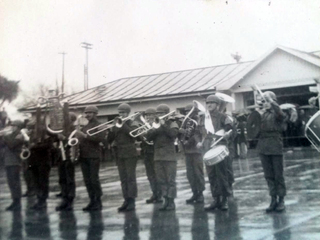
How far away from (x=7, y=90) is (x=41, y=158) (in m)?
1.77

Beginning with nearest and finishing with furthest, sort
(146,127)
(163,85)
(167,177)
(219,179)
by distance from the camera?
(219,179)
(167,177)
(146,127)
(163,85)

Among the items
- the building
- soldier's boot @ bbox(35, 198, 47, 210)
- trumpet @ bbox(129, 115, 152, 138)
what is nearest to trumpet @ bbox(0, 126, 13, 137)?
soldier's boot @ bbox(35, 198, 47, 210)

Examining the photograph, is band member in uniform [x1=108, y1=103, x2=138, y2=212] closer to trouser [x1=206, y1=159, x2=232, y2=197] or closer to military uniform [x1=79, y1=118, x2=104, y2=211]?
military uniform [x1=79, y1=118, x2=104, y2=211]

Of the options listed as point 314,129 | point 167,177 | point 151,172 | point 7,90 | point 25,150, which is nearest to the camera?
point 314,129

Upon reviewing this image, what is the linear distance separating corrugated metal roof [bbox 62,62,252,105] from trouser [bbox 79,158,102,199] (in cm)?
1281

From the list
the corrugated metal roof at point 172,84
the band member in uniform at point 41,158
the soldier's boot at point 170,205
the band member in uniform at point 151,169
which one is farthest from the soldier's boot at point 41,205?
the corrugated metal roof at point 172,84

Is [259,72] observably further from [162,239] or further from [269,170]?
[162,239]

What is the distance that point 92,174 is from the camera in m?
8.77

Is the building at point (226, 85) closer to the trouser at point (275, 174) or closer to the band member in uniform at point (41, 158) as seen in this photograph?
the band member in uniform at point (41, 158)

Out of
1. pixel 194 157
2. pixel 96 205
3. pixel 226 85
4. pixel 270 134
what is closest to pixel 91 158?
pixel 96 205

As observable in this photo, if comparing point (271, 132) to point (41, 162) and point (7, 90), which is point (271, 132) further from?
point (7, 90)

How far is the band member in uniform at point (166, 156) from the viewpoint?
834cm

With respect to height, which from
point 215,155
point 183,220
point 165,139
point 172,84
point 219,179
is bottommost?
point 183,220

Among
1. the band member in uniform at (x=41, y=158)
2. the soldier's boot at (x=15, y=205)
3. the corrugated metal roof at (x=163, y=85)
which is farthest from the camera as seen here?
the corrugated metal roof at (x=163, y=85)
